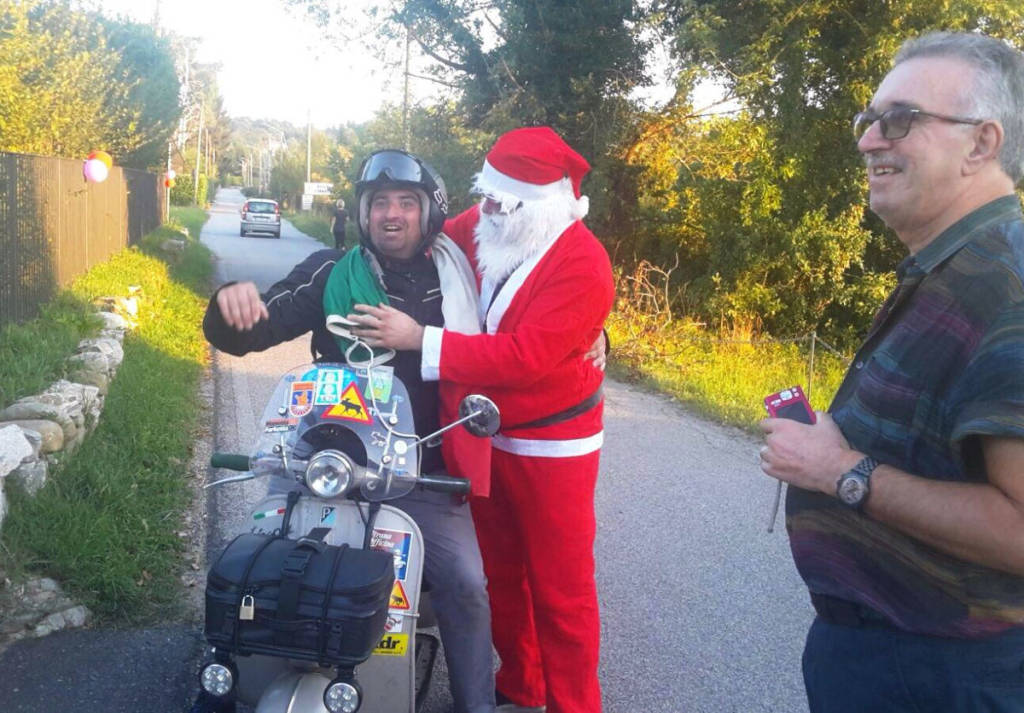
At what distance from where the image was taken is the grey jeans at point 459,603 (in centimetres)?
262

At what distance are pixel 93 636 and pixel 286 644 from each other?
2.11 m

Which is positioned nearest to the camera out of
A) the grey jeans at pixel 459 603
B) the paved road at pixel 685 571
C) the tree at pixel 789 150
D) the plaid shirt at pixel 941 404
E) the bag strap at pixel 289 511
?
the plaid shirt at pixel 941 404

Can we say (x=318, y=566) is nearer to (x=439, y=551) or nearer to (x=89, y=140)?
(x=439, y=551)

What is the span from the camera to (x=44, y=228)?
384 inches

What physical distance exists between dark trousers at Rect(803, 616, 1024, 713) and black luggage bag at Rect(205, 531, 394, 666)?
39.2 inches

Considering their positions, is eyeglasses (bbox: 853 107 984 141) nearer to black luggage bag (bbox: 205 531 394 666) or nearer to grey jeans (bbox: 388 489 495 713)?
black luggage bag (bbox: 205 531 394 666)

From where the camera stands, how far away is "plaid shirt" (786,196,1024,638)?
1.49 meters

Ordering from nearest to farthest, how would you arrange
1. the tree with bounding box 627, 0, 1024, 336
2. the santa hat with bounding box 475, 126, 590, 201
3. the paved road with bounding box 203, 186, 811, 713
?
1. the santa hat with bounding box 475, 126, 590, 201
2. the paved road with bounding box 203, 186, 811, 713
3. the tree with bounding box 627, 0, 1024, 336

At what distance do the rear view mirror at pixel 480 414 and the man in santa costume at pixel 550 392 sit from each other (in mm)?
355

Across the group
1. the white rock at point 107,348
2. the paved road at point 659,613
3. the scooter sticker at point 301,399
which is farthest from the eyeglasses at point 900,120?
the white rock at point 107,348

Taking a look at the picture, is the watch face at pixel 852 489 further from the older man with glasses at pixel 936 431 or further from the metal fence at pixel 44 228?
the metal fence at pixel 44 228

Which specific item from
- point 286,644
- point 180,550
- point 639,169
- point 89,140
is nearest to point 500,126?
point 639,169

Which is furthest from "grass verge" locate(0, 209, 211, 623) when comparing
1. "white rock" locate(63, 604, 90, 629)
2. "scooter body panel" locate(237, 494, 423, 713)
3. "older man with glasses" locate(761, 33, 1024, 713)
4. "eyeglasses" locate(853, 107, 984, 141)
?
"eyeglasses" locate(853, 107, 984, 141)

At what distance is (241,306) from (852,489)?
5.93 ft
